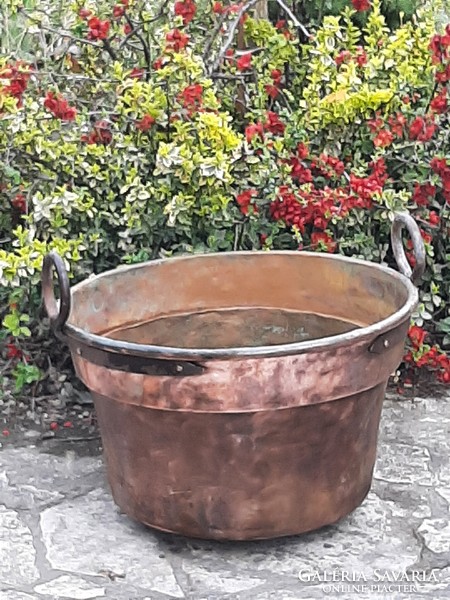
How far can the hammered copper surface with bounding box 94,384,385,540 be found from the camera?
212cm

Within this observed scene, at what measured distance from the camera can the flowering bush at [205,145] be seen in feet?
9.52

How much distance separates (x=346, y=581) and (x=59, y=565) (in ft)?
2.17

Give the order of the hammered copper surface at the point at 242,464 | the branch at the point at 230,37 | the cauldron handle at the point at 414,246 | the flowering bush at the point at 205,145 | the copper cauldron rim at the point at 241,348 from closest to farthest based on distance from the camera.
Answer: the copper cauldron rim at the point at 241,348, the hammered copper surface at the point at 242,464, the cauldron handle at the point at 414,246, the flowering bush at the point at 205,145, the branch at the point at 230,37

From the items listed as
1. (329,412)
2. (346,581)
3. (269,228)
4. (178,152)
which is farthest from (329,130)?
(346,581)

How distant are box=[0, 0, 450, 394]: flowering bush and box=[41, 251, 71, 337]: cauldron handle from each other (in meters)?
0.46

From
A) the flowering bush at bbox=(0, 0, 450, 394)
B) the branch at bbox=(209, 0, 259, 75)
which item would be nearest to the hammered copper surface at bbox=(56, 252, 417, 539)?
the flowering bush at bbox=(0, 0, 450, 394)

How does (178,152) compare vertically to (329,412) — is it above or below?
above

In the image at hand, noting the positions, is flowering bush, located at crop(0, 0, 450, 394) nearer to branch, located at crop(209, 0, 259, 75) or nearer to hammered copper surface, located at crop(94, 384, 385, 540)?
branch, located at crop(209, 0, 259, 75)

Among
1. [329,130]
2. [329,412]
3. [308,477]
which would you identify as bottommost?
[308,477]

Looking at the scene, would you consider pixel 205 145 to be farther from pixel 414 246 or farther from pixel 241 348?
pixel 241 348

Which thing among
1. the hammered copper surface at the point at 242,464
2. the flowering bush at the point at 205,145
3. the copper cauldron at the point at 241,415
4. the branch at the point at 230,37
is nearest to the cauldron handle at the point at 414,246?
the copper cauldron at the point at 241,415

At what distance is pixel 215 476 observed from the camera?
7.07ft

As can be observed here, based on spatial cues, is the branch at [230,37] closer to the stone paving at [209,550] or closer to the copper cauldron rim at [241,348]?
the copper cauldron rim at [241,348]

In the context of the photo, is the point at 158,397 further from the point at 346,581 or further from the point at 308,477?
the point at 346,581
